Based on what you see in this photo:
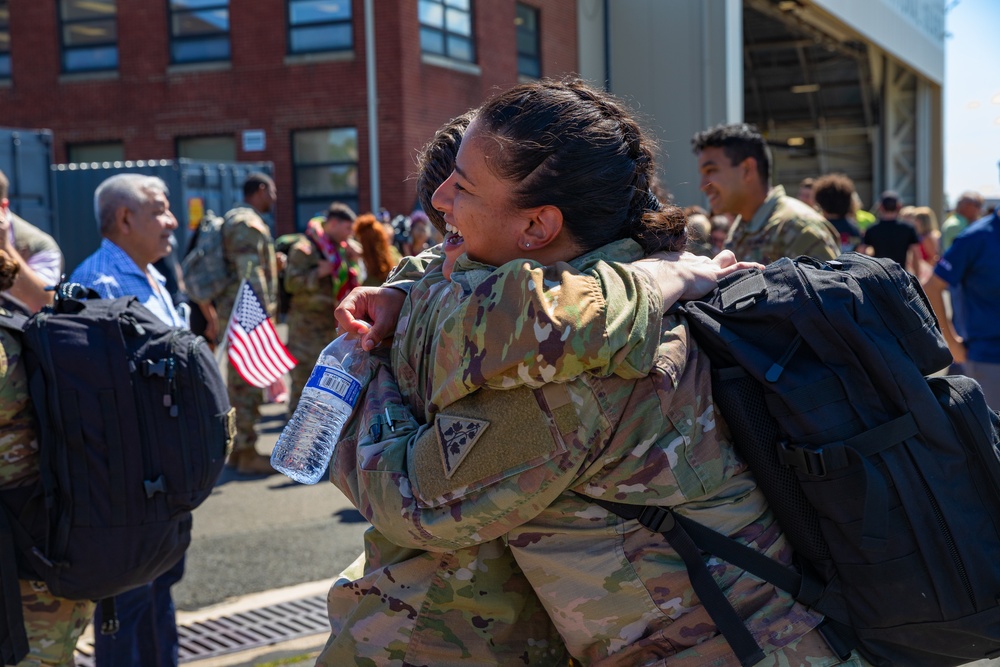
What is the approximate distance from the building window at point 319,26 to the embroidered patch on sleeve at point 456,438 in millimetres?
17161

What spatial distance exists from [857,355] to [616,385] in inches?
15.8

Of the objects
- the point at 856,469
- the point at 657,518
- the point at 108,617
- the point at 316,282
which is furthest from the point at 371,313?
the point at 316,282

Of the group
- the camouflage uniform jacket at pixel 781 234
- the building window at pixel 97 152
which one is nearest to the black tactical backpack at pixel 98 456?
the camouflage uniform jacket at pixel 781 234

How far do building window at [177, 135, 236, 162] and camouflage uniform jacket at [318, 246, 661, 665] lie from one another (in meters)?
17.8

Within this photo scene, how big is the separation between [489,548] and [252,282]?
631cm

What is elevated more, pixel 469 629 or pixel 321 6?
pixel 321 6

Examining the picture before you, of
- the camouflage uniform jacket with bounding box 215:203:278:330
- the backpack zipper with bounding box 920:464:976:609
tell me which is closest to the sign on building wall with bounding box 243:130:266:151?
the camouflage uniform jacket with bounding box 215:203:278:330

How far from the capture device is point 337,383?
181 cm

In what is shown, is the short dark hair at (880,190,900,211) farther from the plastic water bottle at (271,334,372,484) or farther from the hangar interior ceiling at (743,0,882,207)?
the hangar interior ceiling at (743,0,882,207)

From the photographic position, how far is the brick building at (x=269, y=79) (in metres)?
17.7

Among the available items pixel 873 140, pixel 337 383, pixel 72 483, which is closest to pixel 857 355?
pixel 337 383

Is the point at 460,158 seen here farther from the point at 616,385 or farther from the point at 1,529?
the point at 1,529

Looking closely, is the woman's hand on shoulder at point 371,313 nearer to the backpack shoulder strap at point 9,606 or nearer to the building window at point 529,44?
the backpack shoulder strap at point 9,606

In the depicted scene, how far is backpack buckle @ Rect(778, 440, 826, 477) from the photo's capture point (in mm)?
1598
